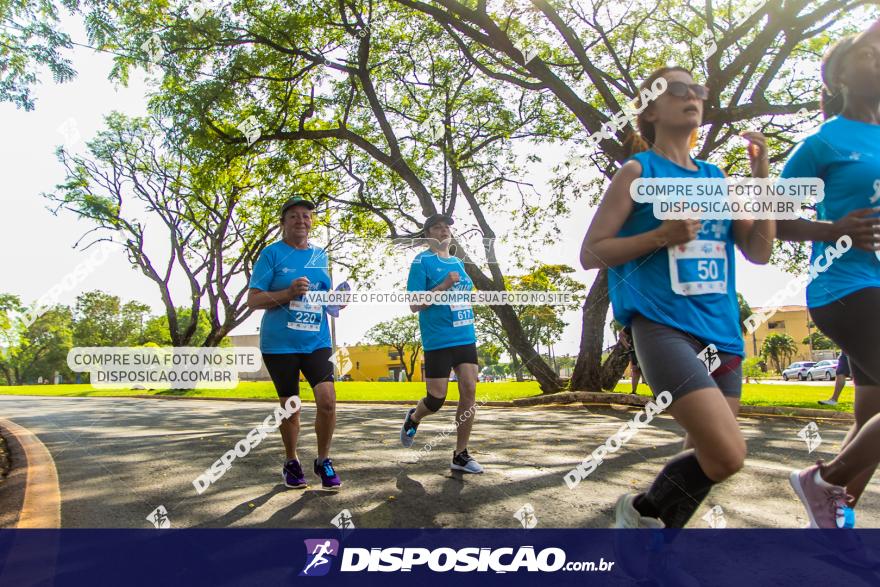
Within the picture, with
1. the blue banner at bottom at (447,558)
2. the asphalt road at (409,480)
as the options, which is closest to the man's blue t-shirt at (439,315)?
the asphalt road at (409,480)

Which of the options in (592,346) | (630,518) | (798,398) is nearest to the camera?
(630,518)

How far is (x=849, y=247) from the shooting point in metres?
2.52

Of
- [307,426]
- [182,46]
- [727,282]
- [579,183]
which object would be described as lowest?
[307,426]

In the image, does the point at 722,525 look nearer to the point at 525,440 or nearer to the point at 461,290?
the point at 461,290

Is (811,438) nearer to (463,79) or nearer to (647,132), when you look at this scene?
(647,132)

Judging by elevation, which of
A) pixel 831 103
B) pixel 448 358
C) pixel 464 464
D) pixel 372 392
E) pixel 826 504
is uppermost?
pixel 831 103

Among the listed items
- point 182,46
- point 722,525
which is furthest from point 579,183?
point 722,525

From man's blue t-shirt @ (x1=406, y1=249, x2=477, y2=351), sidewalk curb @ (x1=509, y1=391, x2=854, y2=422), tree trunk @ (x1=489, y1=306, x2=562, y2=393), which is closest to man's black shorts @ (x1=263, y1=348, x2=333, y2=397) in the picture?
man's blue t-shirt @ (x1=406, y1=249, x2=477, y2=351)

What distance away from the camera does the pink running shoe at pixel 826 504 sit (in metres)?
2.47

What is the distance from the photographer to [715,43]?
43.0 feet

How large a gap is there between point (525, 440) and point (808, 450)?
2.70 m

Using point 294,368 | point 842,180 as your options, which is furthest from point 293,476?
point 842,180

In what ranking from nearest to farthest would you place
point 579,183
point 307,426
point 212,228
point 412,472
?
point 412,472, point 307,426, point 579,183, point 212,228

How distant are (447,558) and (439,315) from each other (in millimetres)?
2546
